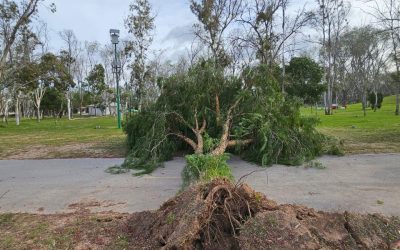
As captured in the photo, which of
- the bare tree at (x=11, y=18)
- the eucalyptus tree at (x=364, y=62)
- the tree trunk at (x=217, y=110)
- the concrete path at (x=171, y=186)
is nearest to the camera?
the concrete path at (x=171, y=186)

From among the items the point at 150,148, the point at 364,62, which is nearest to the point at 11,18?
the point at 150,148

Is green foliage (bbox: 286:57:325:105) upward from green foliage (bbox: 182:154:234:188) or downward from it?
upward

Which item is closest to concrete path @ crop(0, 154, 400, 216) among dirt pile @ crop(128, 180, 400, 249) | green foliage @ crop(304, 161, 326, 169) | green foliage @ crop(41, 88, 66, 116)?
green foliage @ crop(304, 161, 326, 169)

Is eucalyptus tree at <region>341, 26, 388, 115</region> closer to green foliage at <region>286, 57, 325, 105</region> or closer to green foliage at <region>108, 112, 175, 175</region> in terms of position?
green foliage at <region>286, 57, 325, 105</region>

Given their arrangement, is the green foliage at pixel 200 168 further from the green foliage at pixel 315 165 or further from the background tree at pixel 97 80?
the background tree at pixel 97 80

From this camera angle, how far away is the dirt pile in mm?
3139

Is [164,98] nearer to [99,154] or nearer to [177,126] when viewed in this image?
[177,126]

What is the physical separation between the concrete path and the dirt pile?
1223 mm

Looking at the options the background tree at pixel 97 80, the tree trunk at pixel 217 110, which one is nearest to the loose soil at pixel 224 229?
the tree trunk at pixel 217 110

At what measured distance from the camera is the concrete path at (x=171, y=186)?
5129 mm

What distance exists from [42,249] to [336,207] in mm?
3454

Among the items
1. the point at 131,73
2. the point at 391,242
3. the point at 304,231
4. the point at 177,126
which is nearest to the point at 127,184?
the point at 177,126

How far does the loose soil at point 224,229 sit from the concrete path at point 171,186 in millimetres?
1070

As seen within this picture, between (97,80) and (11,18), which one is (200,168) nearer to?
(11,18)
